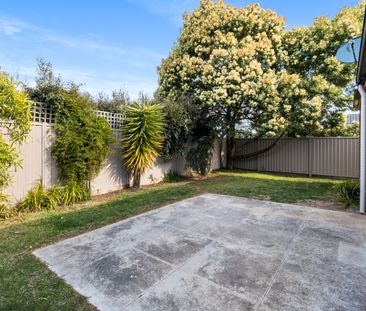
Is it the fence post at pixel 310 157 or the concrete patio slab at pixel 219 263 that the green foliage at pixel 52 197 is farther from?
the fence post at pixel 310 157

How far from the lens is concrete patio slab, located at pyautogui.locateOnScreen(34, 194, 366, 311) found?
1.81 m

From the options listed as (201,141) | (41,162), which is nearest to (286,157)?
(201,141)

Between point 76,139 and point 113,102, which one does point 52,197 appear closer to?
point 76,139

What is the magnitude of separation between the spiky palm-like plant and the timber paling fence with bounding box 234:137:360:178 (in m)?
6.54

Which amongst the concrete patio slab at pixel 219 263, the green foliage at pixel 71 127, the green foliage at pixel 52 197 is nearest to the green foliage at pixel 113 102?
the green foliage at pixel 71 127

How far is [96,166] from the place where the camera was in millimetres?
5215

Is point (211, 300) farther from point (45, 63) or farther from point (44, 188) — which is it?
point (45, 63)

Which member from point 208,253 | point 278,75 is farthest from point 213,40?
point 208,253

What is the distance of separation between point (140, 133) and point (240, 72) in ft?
15.8

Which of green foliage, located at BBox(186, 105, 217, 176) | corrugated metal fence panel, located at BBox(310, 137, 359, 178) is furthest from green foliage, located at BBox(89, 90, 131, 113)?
corrugated metal fence panel, located at BBox(310, 137, 359, 178)

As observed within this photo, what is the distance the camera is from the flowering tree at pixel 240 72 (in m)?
8.23

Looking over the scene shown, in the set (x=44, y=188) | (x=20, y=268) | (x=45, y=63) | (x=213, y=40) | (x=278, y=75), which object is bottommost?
(x=20, y=268)

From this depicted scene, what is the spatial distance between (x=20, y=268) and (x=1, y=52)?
13.3 feet

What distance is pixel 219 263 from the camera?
7.75 feet
